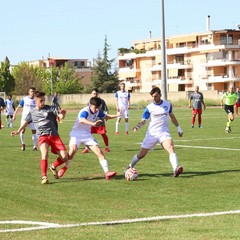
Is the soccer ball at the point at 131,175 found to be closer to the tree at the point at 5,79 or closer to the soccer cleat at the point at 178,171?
the soccer cleat at the point at 178,171

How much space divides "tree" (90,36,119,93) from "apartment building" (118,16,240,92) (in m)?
7.98

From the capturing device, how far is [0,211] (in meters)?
12.1

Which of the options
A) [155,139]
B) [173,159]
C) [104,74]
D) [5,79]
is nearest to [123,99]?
[155,139]

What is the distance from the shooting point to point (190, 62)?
126 metres

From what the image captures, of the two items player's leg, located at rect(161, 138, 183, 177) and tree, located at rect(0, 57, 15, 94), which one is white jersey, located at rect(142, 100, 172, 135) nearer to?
player's leg, located at rect(161, 138, 183, 177)

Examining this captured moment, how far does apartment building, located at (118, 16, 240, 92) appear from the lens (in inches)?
4621

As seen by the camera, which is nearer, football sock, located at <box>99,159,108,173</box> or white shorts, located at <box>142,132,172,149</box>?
football sock, located at <box>99,159,108,173</box>

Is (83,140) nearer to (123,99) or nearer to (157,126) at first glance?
(157,126)

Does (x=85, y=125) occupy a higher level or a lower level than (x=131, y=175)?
higher

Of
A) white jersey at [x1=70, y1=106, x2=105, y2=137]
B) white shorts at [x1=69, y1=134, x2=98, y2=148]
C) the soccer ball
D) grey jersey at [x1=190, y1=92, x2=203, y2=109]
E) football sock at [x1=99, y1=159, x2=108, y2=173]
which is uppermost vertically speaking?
white jersey at [x1=70, y1=106, x2=105, y2=137]

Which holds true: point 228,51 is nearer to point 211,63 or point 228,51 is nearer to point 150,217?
point 211,63

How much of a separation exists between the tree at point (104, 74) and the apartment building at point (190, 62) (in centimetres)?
798

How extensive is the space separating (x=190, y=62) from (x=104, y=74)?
13.7 meters

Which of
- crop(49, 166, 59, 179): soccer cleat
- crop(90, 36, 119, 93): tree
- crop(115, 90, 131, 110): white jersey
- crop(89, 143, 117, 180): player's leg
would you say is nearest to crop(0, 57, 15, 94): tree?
crop(90, 36, 119, 93): tree
